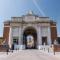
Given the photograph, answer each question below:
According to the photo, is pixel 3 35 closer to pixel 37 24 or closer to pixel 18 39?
pixel 18 39

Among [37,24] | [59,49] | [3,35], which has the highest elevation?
[37,24]

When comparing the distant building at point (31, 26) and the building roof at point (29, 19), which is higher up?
the building roof at point (29, 19)

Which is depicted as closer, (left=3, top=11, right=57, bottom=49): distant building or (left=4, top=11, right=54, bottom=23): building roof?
(left=3, top=11, right=57, bottom=49): distant building

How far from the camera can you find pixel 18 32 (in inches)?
2239

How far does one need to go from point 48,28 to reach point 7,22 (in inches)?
605

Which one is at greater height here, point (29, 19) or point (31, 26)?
point (29, 19)

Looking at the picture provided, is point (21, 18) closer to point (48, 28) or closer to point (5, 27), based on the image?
point (5, 27)

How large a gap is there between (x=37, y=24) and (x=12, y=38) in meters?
10.4

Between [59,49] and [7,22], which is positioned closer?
[59,49]

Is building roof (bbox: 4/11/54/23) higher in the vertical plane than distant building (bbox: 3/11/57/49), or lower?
higher

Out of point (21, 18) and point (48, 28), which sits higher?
point (21, 18)

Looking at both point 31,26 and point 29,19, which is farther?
point 29,19

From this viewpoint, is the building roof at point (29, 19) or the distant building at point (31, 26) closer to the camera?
the distant building at point (31, 26)

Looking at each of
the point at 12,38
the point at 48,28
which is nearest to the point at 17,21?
the point at 12,38
